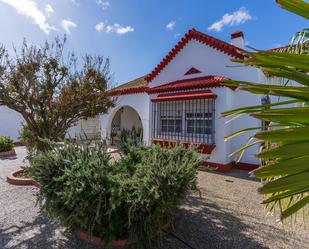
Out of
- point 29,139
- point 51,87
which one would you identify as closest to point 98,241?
point 51,87

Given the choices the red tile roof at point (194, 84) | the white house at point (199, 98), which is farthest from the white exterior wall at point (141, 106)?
the red tile roof at point (194, 84)

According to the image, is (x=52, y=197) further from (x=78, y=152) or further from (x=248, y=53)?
(x=248, y=53)

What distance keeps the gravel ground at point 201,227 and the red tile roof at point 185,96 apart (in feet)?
14.1

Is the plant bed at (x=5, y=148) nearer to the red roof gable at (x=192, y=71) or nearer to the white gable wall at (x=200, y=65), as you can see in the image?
the white gable wall at (x=200, y=65)

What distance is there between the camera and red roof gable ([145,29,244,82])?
9594 millimetres

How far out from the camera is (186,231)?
413 cm

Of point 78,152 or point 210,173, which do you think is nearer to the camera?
point 78,152

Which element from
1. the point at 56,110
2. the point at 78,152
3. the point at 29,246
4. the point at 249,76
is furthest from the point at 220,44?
the point at 29,246

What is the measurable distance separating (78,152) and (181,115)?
718 centimetres

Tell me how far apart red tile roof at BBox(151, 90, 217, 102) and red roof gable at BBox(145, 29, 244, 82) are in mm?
1878

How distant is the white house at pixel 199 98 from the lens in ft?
29.6

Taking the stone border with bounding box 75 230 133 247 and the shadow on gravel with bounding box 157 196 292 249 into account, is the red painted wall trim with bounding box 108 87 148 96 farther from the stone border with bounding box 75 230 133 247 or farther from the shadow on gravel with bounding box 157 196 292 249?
the stone border with bounding box 75 230 133 247

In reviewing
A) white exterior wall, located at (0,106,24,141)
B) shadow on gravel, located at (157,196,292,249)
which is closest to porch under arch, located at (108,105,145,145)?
white exterior wall, located at (0,106,24,141)

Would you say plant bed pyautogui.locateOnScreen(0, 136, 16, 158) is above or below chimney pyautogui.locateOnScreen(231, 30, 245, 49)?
below
